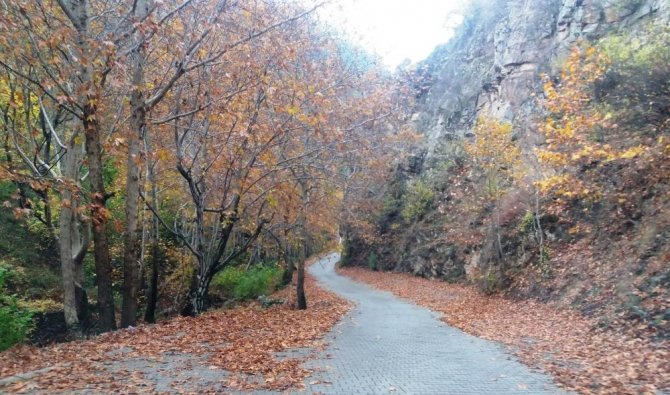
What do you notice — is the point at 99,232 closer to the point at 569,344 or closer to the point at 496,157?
the point at 569,344

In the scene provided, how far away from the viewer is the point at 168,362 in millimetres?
7809

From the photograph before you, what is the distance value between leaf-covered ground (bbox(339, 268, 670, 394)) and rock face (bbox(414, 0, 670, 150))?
22.9 feet

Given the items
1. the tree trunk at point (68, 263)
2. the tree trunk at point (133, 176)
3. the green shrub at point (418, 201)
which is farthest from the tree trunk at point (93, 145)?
the green shrub at point (418, 201)

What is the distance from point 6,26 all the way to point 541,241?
16.9 meters

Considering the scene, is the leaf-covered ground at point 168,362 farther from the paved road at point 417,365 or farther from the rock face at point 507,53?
the rock face at point 507,53

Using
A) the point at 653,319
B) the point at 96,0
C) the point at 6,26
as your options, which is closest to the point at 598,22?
the point at 653,319

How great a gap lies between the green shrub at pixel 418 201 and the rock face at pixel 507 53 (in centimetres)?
402

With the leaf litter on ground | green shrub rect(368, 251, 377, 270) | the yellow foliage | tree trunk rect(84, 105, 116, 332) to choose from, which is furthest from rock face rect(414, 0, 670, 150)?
tree trunk rect(84, 105, 116, 332)

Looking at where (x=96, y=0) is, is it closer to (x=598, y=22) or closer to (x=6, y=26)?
(x=6, y=26)

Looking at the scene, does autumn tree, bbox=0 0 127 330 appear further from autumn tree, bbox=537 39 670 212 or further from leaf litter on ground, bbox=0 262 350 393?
autumn tree, bbox=537 39 670 212

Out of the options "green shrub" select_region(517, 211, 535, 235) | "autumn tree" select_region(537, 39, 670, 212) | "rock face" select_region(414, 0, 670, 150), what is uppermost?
"rock face" select_region(414, 0, 670, 150)

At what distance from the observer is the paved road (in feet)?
22.5

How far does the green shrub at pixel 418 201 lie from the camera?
1383 inches

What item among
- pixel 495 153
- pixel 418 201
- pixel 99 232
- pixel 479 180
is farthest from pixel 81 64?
pixel 418 201
